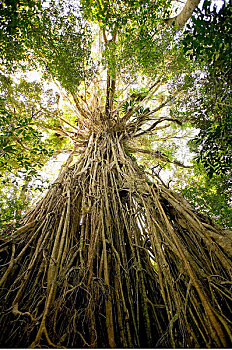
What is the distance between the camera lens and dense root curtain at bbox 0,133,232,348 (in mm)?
984

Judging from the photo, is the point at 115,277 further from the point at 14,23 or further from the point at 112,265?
the point at 14,23

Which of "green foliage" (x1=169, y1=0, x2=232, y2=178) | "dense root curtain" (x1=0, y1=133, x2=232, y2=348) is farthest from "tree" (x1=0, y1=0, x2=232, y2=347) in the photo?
"green foliage" (x1=169, y1=0, x2=232, y2=178)

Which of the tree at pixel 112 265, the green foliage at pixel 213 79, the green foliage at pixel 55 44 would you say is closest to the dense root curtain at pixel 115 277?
the tree at pixel 112 265

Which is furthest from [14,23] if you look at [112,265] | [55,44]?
[112,265]

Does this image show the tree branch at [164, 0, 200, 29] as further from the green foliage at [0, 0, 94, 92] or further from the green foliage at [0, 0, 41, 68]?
the green foliage at [0, 0, 41, 68]

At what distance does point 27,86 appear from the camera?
2.73 m

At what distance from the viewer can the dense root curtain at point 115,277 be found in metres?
0.98

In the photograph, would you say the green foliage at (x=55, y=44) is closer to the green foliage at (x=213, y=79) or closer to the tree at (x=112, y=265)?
the tree at (x=112, y=265)

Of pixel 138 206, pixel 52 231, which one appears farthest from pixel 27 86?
pixel 138 206

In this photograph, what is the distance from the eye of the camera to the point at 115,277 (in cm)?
127

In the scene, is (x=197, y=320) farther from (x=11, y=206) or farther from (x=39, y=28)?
(x=39, y=28)

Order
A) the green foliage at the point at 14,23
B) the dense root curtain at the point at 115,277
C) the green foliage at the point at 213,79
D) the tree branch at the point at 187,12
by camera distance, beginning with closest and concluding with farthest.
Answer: the dense root curtain at the point at 115,277, the green foliage at the point at 213,79, the green foliage at the point at 14,23, the tree branch at the point at 187,12

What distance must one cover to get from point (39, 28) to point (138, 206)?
236 cm

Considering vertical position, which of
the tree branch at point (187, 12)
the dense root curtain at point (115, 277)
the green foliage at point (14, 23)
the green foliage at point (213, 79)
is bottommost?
the dense root curtain at point (115, 277)
